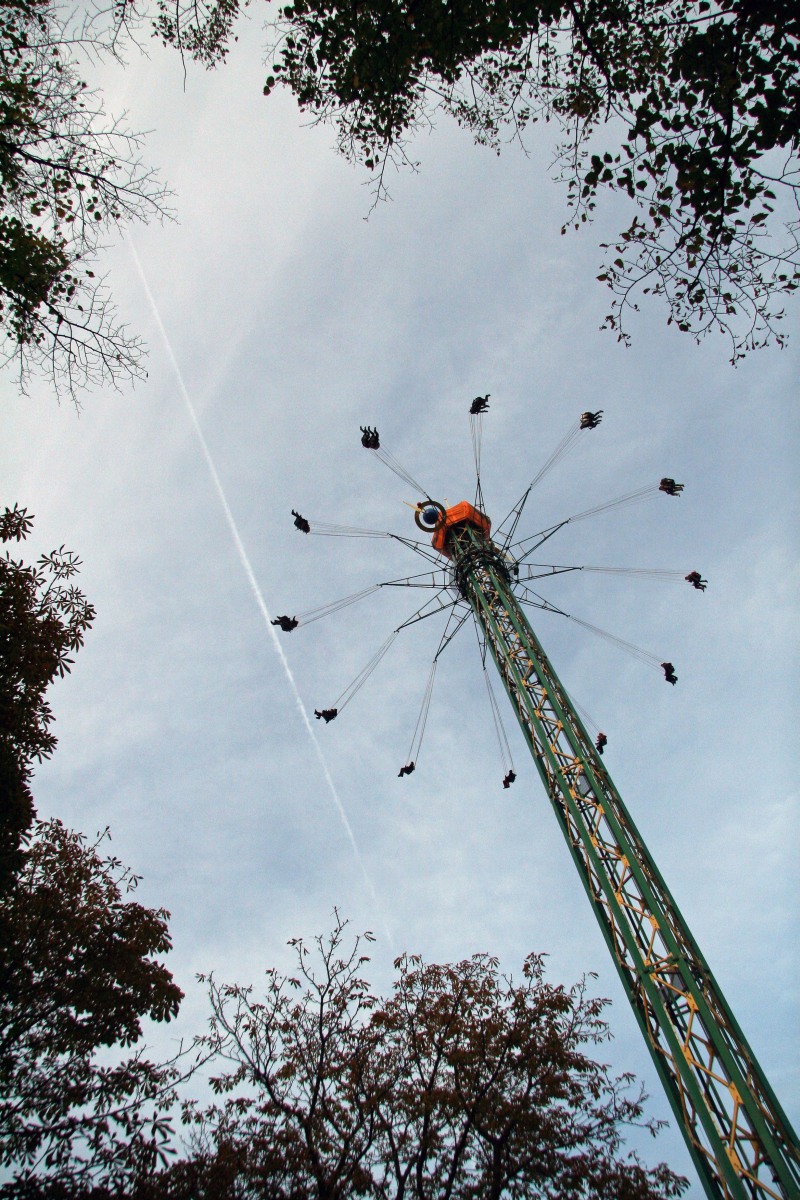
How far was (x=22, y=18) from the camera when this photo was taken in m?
6.13

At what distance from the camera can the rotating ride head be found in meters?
16.8

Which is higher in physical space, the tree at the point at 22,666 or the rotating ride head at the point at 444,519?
the rotating ride head at the point at 444,519

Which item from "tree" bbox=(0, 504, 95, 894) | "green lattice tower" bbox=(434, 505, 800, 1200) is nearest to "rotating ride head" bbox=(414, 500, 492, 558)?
"green lattice tower" bbox=(434, 505, 800, 1200)

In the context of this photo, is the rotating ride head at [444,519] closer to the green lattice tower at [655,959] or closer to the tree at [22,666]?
the green lattice tower at [655,959]

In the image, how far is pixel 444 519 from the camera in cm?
1697

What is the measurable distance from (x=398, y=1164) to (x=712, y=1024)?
6398mm

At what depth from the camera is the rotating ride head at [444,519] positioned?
1675 cm

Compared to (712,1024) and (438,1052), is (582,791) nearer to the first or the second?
(712,1024)

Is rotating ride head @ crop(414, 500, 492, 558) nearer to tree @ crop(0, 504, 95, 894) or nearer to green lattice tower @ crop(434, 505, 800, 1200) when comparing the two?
green lattice tower @ crop(434, 505, 800, 1200)

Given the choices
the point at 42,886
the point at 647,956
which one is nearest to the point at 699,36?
the point at 647,956

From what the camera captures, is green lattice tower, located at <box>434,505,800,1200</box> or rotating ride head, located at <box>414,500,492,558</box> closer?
green lattice tower, located at <box>434,505,800,1200</box>

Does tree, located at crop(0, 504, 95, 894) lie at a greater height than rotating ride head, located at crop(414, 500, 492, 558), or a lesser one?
lesser

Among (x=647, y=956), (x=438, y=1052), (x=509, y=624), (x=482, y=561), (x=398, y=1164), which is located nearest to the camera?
(x=647, y=956)

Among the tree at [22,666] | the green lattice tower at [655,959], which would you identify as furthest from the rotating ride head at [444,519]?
the tree at [22,666]
